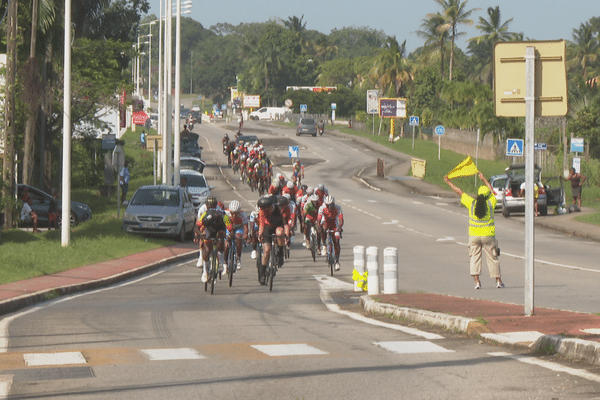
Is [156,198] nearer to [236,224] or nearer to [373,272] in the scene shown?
[236,224]

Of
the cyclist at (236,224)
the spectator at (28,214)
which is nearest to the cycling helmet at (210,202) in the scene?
the cyclist at (236,224)

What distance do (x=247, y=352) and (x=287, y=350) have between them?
41cm

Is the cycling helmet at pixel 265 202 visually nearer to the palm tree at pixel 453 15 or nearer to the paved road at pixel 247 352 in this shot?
the paved road at pixel 247 352

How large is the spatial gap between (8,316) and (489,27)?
107 metres

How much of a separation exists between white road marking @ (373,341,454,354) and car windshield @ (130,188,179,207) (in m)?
20.3

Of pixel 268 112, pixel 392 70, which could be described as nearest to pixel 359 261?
pixel 392 70

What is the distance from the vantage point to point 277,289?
18.3m

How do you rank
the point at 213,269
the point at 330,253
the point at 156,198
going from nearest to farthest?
the point at 213,269 < the point at 330,253 < the point at 156,198

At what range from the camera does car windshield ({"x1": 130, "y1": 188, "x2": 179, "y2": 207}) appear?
30453 millimetres

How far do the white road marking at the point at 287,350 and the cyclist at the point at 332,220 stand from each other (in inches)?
418

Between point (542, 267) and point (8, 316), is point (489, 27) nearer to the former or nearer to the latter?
point (542, 267)

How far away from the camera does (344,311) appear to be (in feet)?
48.5

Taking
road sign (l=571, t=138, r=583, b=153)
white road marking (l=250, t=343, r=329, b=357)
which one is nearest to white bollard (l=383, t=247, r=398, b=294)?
white road marking (l=250, t=343, r=329, b=357)

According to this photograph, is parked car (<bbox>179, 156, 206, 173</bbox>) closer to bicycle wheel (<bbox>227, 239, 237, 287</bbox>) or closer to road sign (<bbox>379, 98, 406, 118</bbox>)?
bicycle wheel (<bbox>227, 239, 237, 287</bbox>)
